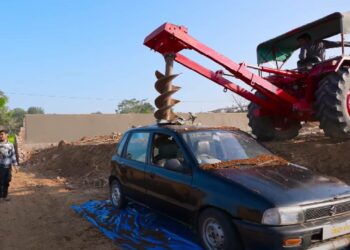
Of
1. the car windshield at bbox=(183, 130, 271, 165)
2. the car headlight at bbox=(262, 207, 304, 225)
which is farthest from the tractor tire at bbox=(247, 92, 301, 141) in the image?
the car headlight at bbox=(262, 207, 304, 225)

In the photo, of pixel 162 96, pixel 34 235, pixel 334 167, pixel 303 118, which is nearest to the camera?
pixel 34 235

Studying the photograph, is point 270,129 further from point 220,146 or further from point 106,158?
point 106,158

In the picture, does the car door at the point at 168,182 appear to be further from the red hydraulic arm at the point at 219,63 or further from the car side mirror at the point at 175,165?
the red hydraulic arm at the point at 219,63

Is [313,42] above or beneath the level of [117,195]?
above

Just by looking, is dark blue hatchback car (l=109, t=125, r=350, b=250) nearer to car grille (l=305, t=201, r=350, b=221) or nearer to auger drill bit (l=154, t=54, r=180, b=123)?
car grille (l=305, t=201, r=350, b=221)

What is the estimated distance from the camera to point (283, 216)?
363 cm

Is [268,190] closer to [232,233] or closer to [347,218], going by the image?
[232,233]

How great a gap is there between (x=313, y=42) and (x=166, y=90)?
12.2 ft

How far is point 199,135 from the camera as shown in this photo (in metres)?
5.15

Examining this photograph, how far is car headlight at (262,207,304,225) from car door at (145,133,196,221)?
1.03 m

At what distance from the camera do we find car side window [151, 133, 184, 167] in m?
5.20

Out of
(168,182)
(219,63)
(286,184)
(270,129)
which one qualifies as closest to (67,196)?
(168,182)

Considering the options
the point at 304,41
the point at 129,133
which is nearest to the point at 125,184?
the point at 129,133

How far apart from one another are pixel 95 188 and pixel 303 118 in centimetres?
504
